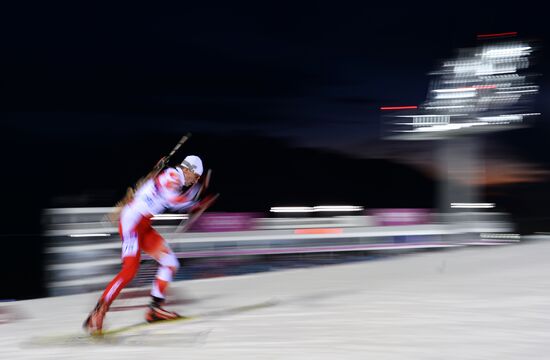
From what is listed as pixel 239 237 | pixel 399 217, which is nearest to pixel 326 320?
pixel 239 237

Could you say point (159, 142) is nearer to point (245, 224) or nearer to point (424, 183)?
point (424, 183)

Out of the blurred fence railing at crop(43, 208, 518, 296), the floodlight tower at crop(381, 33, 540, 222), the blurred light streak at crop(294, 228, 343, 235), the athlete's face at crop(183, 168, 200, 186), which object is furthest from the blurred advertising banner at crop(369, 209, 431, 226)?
the athlete's face at crop(183, 168, 200, 186)

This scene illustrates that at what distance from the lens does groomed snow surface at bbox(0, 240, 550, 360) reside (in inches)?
171

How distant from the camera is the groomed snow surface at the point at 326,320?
435 cm

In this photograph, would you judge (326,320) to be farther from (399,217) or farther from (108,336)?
(399,217)

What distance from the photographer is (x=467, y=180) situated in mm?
28875

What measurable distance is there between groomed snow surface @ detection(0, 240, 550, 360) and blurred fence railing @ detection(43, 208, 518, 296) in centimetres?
143

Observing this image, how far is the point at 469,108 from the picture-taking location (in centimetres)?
2747

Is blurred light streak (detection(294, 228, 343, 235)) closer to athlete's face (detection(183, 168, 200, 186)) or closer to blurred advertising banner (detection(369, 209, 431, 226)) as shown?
blurred advertising banner (detection(369, 209, 431, 226))

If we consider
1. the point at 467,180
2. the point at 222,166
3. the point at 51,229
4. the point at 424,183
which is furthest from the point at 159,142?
the point at 51,229

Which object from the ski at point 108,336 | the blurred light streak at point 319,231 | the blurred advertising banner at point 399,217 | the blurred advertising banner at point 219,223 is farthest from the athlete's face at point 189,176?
the blurred advertising banner at point 399,217

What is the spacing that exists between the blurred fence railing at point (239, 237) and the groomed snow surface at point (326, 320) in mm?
1431

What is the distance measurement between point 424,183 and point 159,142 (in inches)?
1025

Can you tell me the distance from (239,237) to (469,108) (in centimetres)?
1539
